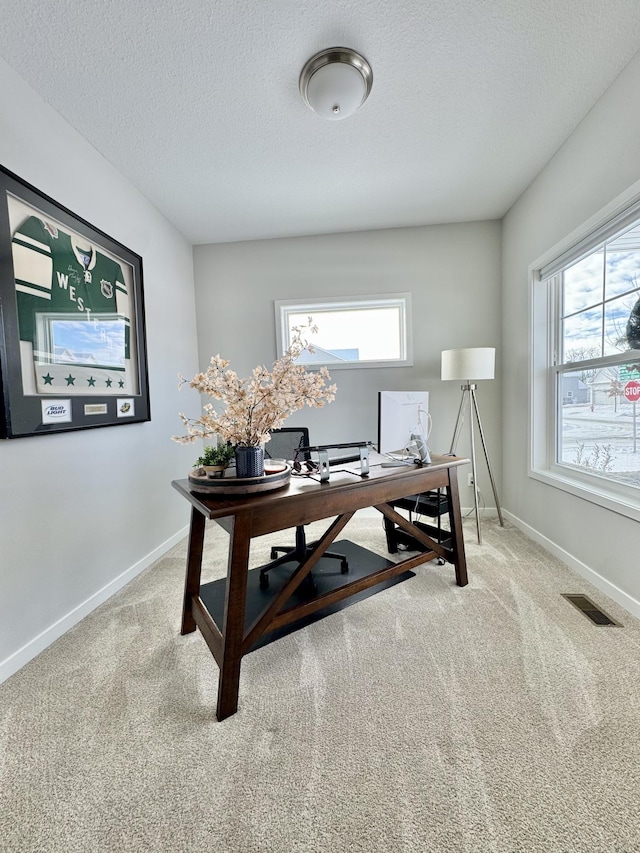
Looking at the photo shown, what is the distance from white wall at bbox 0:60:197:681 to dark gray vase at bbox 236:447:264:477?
1.07m

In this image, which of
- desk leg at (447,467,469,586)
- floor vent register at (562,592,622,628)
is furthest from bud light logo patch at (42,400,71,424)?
floor vent register at (562,592,622,628)

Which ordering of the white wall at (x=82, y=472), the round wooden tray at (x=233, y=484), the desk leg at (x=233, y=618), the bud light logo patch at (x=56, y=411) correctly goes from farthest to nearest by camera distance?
the bud light logo patch at (x=56, y=411), the white wall at (x=82, y=472), the round wooden tray at (x=233, y=484), the desk leg at (x=233, y=618)

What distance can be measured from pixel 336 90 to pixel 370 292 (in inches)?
69.2

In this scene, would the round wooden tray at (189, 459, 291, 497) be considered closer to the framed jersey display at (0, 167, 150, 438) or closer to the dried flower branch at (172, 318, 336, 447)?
the dried flower branch at (172, 318, 336, 447)

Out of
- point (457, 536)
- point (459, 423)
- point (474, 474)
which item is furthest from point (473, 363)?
point (457, 536)

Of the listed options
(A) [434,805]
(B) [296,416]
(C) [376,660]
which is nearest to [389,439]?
(C) [376,660]

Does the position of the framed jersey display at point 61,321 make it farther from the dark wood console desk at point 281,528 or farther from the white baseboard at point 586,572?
the white baseboard at point 586,572

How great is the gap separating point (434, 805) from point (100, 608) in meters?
1.93

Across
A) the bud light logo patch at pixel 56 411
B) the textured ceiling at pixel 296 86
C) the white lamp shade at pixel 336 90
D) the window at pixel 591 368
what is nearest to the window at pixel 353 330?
the textured ceiling at pixel 296 86

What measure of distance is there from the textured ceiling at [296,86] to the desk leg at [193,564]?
2.15 metres

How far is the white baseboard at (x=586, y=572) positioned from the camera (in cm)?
180

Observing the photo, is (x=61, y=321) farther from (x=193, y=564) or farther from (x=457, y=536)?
(x=457, y=536)

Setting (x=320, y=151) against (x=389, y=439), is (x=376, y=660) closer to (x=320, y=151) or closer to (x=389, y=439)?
(x=389, y=439)

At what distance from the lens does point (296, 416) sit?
3.53 m
